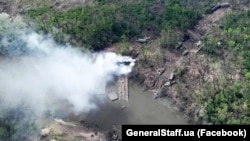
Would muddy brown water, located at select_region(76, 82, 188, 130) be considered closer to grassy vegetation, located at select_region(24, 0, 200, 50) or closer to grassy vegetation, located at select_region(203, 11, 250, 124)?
grassy vegetation, located at select_region(203, 11, 250, 124)

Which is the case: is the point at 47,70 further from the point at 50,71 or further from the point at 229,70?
the point at 229,70

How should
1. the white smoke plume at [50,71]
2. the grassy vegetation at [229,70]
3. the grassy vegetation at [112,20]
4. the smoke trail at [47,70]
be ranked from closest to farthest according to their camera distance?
the grassy vegetation at [229,70], the smoke trail at [47,70], the white smoke plume at [50,71], the grassy vegetation at [112,20]

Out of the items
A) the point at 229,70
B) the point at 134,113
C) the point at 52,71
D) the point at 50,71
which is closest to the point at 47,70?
the point at 50,71

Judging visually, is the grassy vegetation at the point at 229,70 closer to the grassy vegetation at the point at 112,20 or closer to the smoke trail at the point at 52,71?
the grassy vegetation at the point at 112,20

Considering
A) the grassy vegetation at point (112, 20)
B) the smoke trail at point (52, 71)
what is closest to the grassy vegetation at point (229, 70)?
the grassy vegetation at point (112, 20)

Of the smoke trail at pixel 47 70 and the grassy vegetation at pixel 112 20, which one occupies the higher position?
the grassy vegetation at pixel 112 20

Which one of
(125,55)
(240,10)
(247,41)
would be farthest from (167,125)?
(240,10)

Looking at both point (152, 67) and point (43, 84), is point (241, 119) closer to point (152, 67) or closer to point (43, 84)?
point (152, 67)
